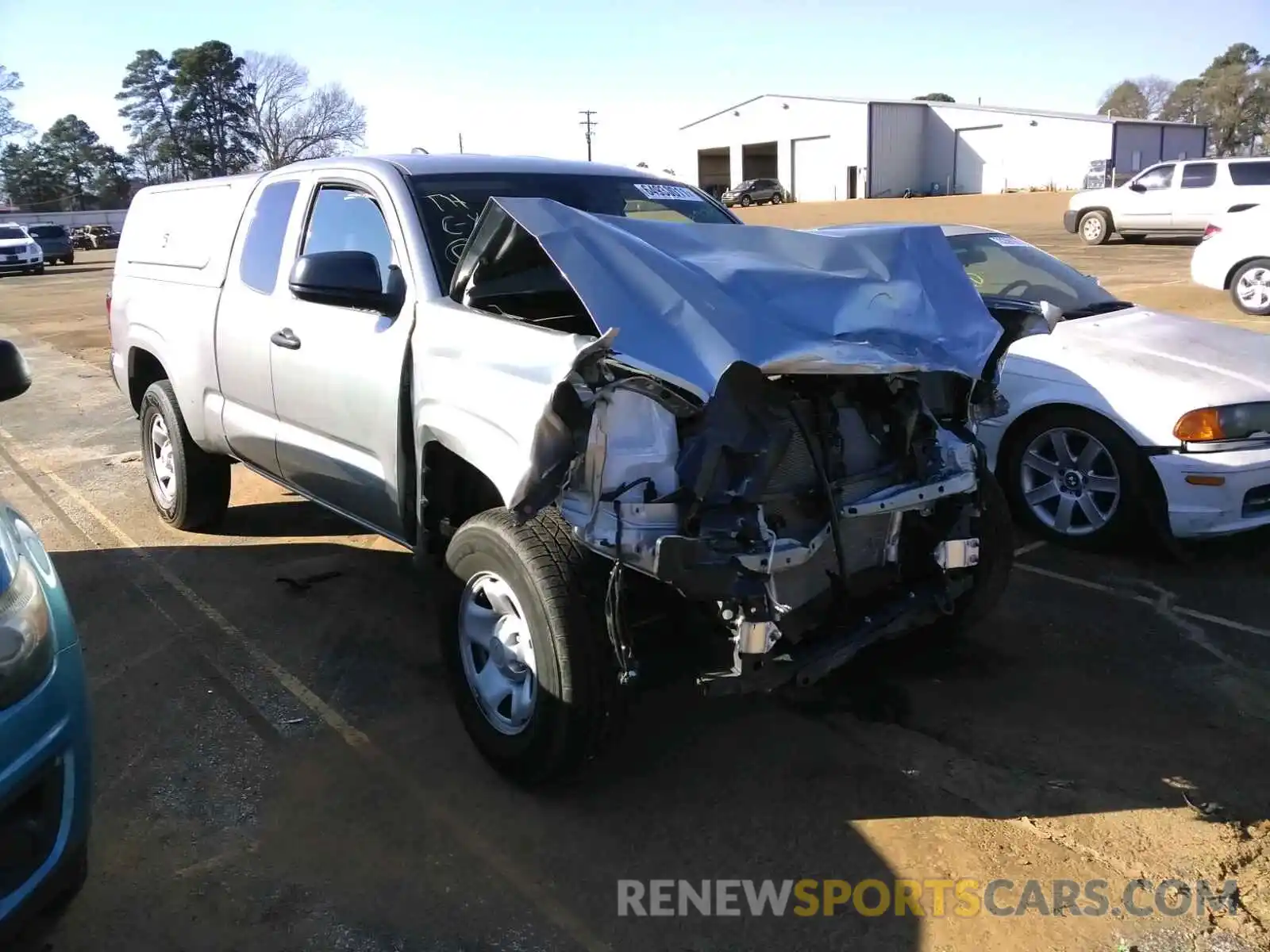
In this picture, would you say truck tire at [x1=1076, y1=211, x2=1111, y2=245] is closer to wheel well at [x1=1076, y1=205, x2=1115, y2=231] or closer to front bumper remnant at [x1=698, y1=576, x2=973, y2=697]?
wheel well at [x1=1076, y1=205, x2=1115, y2=231]

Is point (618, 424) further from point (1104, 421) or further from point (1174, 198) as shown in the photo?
point (1174, 198)

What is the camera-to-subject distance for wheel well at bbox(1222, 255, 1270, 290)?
42.7 feet

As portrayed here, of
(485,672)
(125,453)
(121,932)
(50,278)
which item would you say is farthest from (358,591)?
(50,278)

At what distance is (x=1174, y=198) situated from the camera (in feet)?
75.1

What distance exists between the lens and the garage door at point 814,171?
208 ft

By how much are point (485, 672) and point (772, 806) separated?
1.05 metres

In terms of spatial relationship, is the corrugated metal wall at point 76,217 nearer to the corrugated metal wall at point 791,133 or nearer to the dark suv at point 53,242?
the dark suv at point 53,242

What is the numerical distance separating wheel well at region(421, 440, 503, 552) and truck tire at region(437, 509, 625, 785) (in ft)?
1.05

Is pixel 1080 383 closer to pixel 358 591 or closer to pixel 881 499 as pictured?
pixel 881 499

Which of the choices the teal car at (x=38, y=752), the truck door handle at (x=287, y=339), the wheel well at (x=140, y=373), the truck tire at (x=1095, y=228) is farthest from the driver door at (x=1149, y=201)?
the teal car at (x=38, y=752)

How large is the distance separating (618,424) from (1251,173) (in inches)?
939

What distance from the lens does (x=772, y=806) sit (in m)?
3.32

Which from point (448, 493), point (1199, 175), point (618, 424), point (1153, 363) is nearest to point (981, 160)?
point (1199, 175)

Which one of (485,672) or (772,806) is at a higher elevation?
(485,672)
